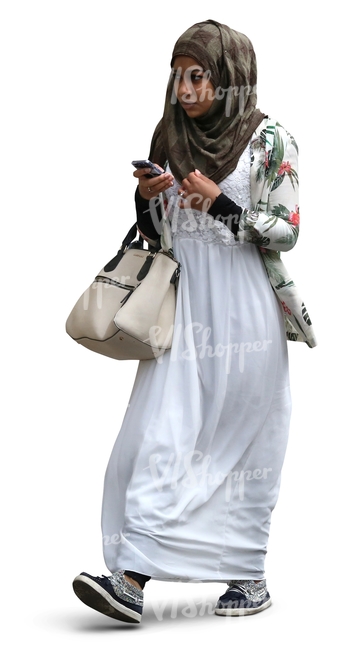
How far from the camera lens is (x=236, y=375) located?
257 inches

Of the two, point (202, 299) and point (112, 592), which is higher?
point (202, 299)

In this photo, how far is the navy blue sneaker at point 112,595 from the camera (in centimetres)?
616

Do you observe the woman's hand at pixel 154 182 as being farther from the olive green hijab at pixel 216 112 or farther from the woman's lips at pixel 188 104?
the woman's lips at pixel 188 104

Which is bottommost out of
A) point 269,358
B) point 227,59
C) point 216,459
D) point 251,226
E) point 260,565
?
point 260,565

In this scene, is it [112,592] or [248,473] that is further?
[248,473]

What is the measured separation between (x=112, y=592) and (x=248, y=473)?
0.81 m

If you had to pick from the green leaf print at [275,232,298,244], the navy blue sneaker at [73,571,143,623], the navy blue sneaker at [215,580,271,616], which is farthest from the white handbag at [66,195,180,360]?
the navy blue sneaker at [215,580,271,616]

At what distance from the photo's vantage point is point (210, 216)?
6492 millimetres

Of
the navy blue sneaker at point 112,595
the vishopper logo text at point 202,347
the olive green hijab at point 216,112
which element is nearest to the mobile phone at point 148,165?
the olive green hijab at point 216,112

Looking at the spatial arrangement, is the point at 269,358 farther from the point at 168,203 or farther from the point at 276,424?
the point at 168,203

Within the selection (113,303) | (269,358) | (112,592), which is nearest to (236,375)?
(269,358)

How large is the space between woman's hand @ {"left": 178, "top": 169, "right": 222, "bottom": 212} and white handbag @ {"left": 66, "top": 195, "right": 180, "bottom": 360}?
179 mm

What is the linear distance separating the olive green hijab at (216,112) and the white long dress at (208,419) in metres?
0.09

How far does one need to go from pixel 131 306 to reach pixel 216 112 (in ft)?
2.86
